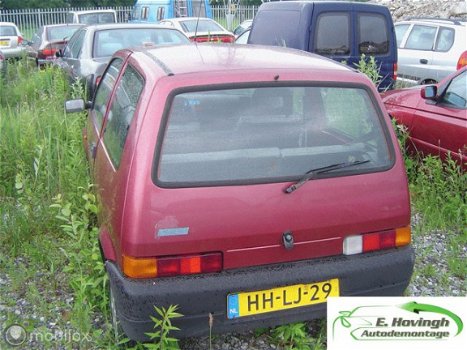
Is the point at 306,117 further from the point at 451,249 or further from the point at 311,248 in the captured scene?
the point at 451,249

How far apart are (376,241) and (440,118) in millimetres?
2808

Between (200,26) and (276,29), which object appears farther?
(200,26)

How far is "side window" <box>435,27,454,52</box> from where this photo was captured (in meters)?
9.70

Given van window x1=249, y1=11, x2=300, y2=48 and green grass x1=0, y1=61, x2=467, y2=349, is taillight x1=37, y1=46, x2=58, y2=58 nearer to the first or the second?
van window x1=249, y1=11, x2=300, y2=48

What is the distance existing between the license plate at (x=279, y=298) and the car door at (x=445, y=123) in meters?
2.67

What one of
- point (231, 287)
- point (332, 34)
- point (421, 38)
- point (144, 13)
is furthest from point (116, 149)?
point (144, 13)

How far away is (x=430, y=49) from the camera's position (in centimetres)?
993

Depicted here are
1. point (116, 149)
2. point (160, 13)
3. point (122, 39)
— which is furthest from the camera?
point (160, 13)

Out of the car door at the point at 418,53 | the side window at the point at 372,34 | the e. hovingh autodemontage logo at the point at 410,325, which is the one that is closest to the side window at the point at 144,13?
the car door at the point at 418,53

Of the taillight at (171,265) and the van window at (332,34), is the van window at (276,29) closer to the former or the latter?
the van window at (332,34)

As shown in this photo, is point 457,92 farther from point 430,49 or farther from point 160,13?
point 160,13

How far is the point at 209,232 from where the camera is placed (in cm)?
256

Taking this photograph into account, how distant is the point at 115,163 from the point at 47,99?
477cm

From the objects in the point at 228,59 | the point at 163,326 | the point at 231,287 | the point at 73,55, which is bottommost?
the point at 163,326
